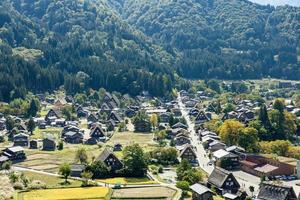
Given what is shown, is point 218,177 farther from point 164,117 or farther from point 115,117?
point 164,117

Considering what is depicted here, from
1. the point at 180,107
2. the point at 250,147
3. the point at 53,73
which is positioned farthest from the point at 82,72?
the point at 250,147

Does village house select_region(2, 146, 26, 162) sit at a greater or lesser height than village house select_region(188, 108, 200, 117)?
greater

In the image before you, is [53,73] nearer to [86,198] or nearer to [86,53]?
[86,53]

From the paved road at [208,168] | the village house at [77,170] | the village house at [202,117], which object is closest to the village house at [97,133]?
the paved road at [208,168]

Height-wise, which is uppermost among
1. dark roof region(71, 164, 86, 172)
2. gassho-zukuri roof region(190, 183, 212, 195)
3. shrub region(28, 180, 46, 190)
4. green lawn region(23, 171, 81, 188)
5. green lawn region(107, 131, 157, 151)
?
gassho-zukuri roof region(190, 183, 212, 195)

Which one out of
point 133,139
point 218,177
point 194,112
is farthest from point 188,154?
point 194,112

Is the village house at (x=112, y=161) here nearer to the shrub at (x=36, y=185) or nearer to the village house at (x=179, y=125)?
the shrub at (x=36, y=185)

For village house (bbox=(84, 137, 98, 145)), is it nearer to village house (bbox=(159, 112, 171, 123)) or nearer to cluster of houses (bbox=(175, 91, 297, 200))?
cluster of houses (bbox=(175, 91, 297, 200))

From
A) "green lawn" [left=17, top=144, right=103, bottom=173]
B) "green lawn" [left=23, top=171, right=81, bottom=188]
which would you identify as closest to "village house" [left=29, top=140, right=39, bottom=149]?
"green lawn" [left=17, top=144, right=103, bottom=173]
